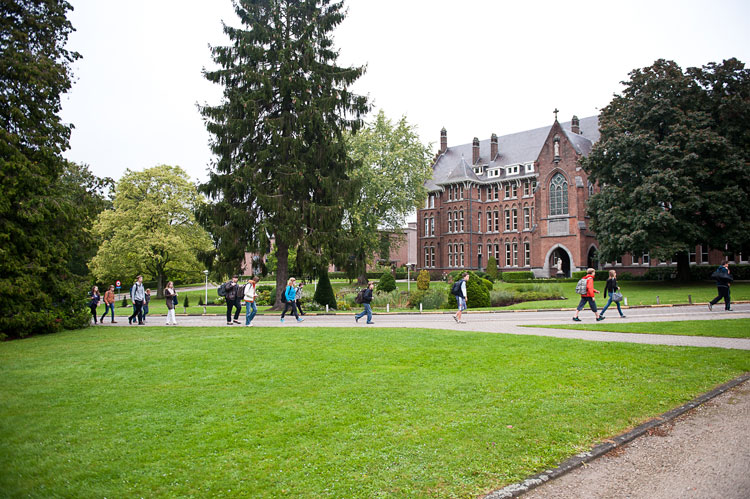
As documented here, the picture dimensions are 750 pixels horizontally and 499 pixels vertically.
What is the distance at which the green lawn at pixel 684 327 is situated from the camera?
13.7 m

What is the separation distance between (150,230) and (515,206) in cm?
4268

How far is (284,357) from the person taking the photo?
1052 centimetres

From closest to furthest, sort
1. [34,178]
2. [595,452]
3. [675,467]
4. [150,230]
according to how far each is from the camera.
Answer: [675,467] < [595,452] < [34,178] < [150,230]

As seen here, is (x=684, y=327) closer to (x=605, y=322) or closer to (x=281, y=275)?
(x=605, y=322)

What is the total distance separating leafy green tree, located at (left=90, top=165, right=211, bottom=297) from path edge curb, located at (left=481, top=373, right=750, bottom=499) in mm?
40245

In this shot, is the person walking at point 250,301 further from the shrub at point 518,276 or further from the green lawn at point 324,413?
the shrub at point 518,276

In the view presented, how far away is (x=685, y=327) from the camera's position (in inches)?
587

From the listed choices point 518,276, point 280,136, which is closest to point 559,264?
point 518,276

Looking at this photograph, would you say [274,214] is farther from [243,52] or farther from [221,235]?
[243,52]

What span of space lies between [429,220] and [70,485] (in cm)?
6721

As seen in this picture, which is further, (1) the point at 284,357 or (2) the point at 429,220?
(2) the point at 429,220

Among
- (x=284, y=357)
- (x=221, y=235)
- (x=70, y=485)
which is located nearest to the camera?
(x=70, y=485)

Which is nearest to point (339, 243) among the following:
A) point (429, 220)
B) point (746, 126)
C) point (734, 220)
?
point (734, 220)

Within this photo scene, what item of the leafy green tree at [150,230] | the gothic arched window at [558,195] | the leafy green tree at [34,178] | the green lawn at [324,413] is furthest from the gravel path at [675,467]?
the gothic arched window at [558,195]
